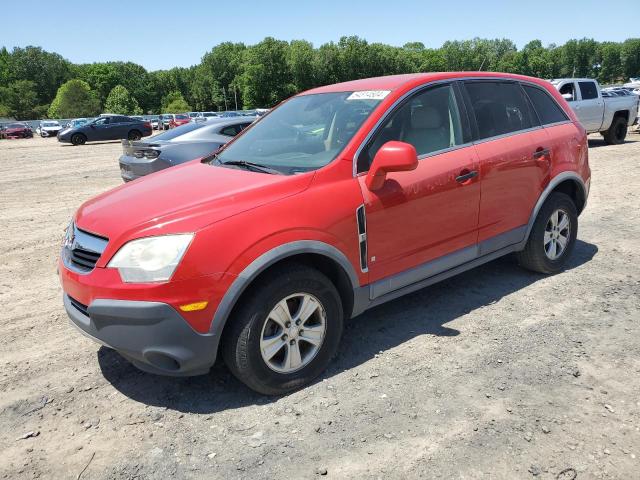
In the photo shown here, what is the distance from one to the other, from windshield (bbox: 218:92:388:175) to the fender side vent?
15.6 inches

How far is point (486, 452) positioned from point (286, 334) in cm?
123

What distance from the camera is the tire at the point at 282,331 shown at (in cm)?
285

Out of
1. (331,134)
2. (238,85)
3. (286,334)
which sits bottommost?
(286,334)

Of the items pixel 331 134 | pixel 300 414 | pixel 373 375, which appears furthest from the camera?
pixel 331 134

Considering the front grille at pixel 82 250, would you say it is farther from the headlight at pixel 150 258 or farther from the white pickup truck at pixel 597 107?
the white pickup truck at pixel 597 107

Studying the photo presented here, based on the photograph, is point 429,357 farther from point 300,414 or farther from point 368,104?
point 368,104

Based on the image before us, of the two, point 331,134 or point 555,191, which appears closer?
point 331,134

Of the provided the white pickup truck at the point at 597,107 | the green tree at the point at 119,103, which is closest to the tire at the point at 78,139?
the white pickup truck at the point at 597,107

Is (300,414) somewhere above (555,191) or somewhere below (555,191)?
below

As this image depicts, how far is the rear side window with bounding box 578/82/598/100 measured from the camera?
14586 mm

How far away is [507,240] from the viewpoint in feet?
14.1

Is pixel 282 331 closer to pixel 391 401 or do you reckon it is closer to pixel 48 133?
pixel 391 401

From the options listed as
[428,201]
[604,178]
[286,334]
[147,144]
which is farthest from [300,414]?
[604,178]

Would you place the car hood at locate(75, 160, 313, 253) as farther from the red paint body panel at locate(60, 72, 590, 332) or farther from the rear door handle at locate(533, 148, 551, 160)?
the rear door handle at locate(533, 148, 551, 160)
